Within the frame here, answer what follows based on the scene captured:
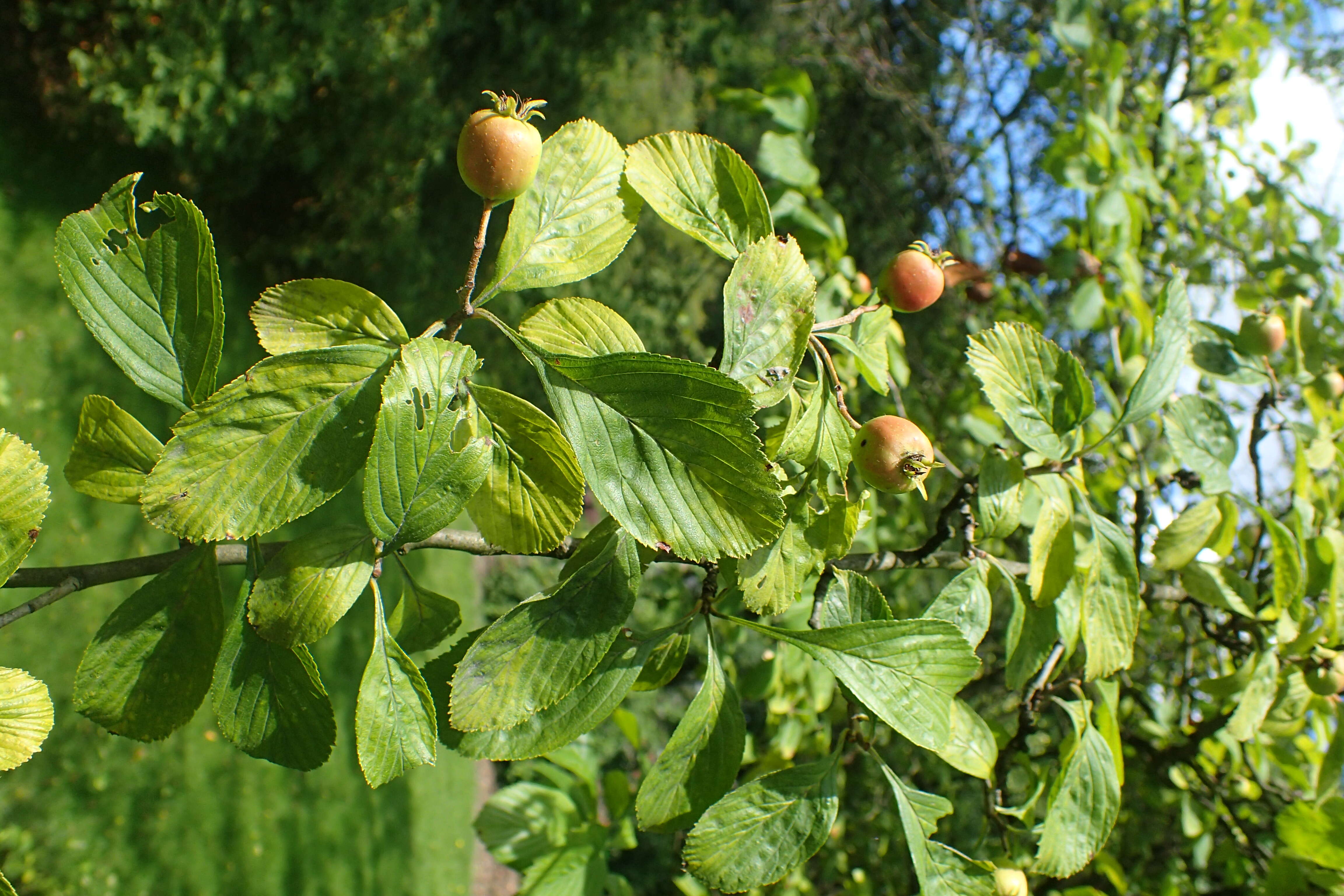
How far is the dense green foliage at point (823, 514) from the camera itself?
2.19ft

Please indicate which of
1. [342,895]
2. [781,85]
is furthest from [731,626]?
[342,895]

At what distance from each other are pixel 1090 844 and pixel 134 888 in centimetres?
404

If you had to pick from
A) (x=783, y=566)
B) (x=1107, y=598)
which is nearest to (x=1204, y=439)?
(x=1107, y=598)

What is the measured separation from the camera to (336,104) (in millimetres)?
6457

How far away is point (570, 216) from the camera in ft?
2.63

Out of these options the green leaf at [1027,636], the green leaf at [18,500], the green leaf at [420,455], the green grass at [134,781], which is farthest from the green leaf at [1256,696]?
the green grass at [134,781]

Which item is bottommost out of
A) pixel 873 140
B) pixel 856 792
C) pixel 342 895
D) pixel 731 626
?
pixel 342 895

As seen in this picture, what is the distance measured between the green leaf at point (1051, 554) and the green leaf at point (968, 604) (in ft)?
0.20

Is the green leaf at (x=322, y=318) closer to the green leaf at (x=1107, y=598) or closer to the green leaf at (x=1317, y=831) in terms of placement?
the green leaf at (x=1107, y=598)

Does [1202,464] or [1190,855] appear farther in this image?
[1190,855]

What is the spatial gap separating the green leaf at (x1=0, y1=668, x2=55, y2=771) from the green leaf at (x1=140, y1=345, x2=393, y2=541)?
17 cm

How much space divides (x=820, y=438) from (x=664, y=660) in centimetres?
30

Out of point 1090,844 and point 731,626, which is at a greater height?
point 1090,844

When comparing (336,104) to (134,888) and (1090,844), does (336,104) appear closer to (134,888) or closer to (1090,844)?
(134,888)
